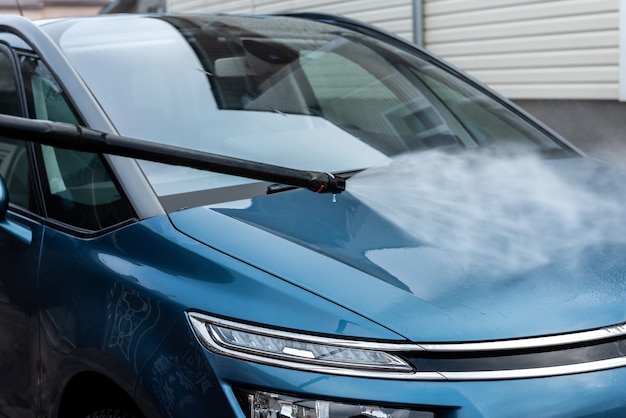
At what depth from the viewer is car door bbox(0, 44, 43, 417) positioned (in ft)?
9.00

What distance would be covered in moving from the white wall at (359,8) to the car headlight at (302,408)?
7514 millimetres

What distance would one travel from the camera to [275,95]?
3.36m

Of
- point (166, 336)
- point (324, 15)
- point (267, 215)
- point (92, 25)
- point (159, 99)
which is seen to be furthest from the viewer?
point (324, 15)

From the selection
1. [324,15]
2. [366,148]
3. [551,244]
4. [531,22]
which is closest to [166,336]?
[551,244]

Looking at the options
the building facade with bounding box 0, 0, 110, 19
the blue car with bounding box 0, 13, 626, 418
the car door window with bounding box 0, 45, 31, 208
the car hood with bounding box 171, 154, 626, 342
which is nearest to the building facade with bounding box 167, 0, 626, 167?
the blue car with bounding box 0, 13, 626, 418

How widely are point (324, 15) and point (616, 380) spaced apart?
8.40 ft

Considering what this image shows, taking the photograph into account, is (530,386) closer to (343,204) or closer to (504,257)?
(504,257)

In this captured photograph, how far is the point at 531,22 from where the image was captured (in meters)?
7.75

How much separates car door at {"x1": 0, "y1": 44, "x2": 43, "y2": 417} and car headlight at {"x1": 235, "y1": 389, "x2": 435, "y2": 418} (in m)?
0.92

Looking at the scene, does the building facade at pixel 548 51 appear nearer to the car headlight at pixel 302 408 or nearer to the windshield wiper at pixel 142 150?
the windshield wiper at pixel 142 150

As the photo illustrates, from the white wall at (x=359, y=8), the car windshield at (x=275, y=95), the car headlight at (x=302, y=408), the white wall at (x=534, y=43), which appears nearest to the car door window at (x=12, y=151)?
the car windshield at (x=275, y=95)

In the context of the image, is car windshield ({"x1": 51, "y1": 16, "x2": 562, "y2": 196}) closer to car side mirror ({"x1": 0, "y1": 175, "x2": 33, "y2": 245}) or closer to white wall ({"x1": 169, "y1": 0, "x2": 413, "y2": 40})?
car side mirror ({"x1": 0, "y1": 175, "x2": 33, "y2": 245})

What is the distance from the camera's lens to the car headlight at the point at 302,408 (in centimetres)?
198

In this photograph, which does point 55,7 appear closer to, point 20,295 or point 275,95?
point 275,95
